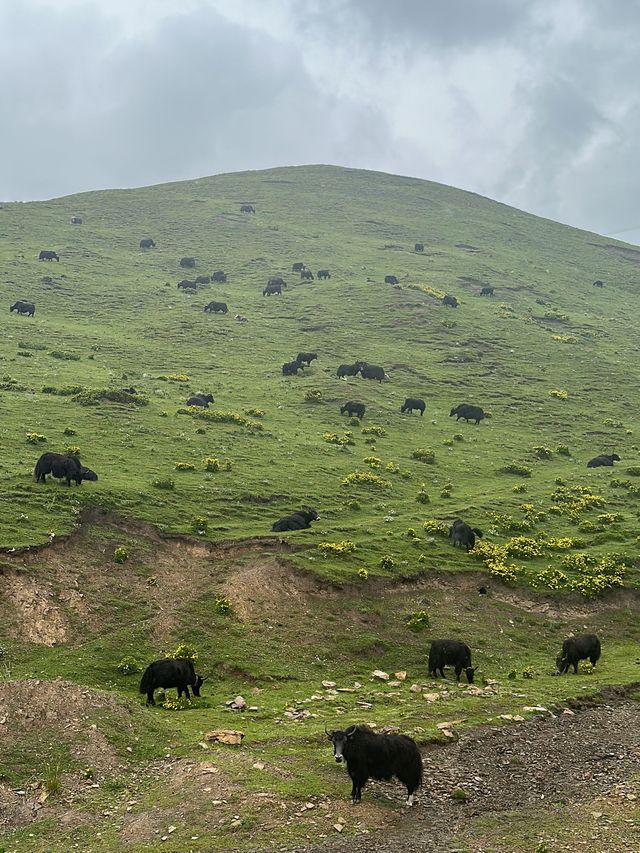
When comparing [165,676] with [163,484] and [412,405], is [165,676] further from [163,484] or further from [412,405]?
[412,405]

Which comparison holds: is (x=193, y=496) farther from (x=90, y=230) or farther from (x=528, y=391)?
(x=90, y=230)

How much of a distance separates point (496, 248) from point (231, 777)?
133600 mm

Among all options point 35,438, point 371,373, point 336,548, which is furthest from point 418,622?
point 371,373

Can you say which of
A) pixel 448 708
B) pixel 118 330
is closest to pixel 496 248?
pixel 118 330

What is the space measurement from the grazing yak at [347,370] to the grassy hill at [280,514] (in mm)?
995

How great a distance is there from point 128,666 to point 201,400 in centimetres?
3381

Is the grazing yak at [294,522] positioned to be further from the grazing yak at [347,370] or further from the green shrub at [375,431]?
the grazing yak at [347,370]

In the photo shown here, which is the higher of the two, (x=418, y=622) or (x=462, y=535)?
(x=462, y=535)

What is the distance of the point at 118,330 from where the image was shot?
77.7m

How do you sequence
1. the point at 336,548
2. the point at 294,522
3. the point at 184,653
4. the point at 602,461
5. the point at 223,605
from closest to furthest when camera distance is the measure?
the point at 184,653
the point at 223,605
the point at 336,548
the point at 294,522
the point at 602,461

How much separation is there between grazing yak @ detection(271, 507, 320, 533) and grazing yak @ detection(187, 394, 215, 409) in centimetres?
2128

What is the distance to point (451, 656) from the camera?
75.9 ft

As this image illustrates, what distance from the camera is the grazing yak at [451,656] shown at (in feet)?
75.8

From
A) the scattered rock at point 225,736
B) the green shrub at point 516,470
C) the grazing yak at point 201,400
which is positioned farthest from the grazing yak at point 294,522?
the grazing yak at point 201,400
